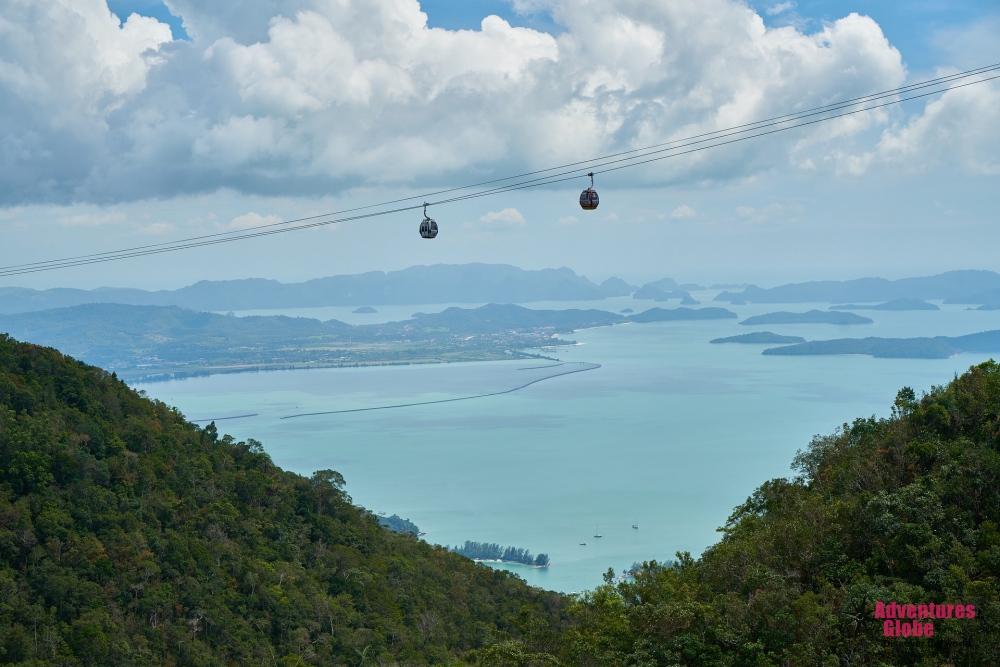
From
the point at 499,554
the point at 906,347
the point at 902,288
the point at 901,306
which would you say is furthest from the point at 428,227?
the point at 902,288

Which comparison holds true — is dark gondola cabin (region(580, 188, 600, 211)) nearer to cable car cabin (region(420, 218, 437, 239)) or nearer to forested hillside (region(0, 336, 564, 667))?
cable car cabin (region(420, 218, 437, 239))

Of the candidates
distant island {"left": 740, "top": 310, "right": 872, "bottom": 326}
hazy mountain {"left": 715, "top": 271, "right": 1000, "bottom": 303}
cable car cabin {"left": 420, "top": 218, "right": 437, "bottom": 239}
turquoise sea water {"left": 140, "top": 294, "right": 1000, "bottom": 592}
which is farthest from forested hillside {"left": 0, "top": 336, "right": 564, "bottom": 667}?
hazy mountain {"left": 715, "top": 271, "right": 1000, "bottom": 303}

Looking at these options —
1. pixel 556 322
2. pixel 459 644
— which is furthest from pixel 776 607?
pixel 556 322

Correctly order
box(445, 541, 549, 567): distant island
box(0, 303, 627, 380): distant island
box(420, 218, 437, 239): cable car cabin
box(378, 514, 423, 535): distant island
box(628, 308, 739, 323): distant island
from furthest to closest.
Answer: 1. box(628, 308, 739, 323): distant island
2. box(0, 303, 627, 380): distant island
3. box(378, 514, 423, 535): distant island
4. box(445, 541, 549, 567): distant island
5. box(420, 218, 437, 239): cable car cabin

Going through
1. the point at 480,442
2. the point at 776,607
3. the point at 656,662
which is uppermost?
the point at 776,607

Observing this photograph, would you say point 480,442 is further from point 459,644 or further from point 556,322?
point 556,322

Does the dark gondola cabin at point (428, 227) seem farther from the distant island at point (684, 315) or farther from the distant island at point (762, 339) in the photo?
the distant island at point (684, 315)

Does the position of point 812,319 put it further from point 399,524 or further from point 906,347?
point 399,524

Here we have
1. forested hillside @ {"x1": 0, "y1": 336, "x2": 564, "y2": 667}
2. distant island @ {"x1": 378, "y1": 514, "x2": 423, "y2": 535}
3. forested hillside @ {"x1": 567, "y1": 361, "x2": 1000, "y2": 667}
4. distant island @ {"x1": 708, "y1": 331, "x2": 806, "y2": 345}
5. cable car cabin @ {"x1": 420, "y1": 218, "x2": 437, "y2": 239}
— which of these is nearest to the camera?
forested hillside @ {"x1": 567, "y1": 361, "x2": 1000, "y2": 667}
